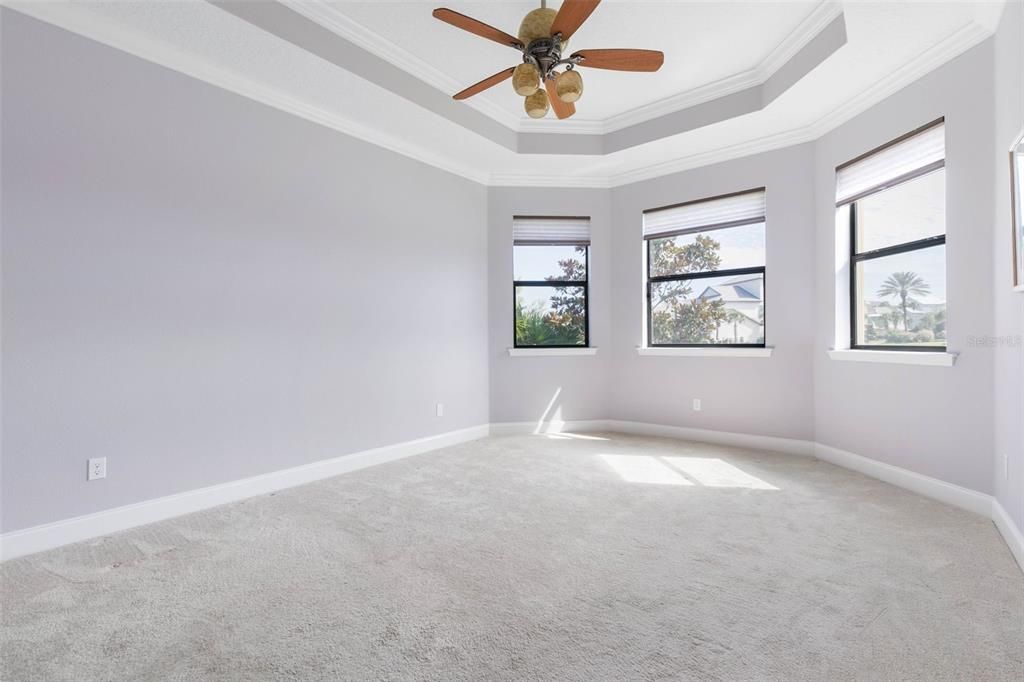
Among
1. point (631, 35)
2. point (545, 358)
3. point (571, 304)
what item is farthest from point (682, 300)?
point (631, 35)

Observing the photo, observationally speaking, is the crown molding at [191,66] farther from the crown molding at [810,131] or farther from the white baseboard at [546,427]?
the white baseboard at [546,427]

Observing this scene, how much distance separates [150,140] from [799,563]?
3.82m

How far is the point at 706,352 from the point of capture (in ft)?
15.0

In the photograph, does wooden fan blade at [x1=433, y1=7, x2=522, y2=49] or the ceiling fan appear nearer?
wooden fan blade at [x1=433, y1=7, x2=522, y2=49]

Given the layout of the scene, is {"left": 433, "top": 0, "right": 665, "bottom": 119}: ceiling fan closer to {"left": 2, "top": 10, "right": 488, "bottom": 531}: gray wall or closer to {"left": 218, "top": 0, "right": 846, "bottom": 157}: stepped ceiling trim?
{"left": 218, "top": 0, "right": 846, "bottom": 157}: stepped ceiling trim

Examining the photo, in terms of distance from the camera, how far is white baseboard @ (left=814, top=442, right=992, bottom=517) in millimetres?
2770

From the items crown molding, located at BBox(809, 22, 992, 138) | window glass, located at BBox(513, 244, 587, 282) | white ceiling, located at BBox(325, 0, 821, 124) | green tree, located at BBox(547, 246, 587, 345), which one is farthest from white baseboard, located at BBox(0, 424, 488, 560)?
crown molding, located at BBox(809, 22, 992, 138)

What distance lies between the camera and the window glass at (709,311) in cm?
446

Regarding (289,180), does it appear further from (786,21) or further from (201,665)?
(786,21)

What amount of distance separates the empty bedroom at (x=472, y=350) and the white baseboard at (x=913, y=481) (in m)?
0.02

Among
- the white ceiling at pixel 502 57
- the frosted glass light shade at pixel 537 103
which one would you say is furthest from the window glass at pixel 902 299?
the frosted glass light shade at pixel 537 103

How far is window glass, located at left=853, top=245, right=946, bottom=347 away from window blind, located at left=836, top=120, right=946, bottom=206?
481 millimetres

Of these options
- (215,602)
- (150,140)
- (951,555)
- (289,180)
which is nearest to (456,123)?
(289,180)

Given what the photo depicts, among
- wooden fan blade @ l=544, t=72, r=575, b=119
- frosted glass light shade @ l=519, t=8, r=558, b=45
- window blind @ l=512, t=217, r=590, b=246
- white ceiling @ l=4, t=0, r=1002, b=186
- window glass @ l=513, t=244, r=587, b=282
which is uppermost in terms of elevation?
white ceiling @ l=4, t=0, r=1002, b=186
